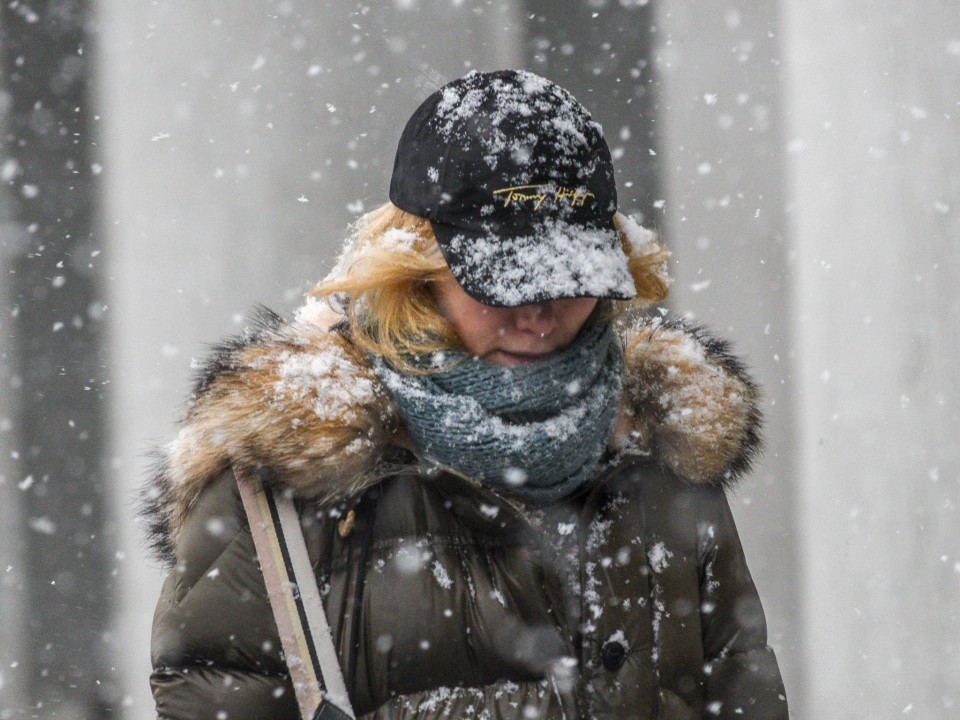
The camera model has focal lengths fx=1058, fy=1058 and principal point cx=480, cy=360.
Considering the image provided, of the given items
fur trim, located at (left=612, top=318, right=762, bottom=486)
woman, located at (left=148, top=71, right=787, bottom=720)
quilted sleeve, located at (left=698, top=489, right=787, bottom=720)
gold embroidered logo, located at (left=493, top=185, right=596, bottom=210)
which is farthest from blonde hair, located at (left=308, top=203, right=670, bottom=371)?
quilted sleeve, located at (left=698, top=489, right=787, bottom=720)

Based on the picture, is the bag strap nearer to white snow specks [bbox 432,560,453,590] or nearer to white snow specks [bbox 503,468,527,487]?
white snow specks [bbox 432,560,453,590]

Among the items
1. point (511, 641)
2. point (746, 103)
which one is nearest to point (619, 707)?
point (511, 641)

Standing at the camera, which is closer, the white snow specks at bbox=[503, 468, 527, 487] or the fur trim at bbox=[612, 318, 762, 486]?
the white snow specks at bbox=[503, 468, 527, 487]

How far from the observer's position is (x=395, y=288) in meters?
1.48

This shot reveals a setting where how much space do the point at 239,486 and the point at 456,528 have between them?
0.30 meters

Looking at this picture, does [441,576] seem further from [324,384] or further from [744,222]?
[744,222]

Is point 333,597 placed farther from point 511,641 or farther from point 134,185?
point 134,185

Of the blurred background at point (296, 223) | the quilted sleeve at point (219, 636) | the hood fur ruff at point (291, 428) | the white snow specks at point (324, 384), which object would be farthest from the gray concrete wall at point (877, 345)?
the quilted sleeve at point (219, 636)

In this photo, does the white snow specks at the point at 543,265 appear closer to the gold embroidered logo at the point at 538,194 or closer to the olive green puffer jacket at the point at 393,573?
the gold embroidered logo at the point at 538,194

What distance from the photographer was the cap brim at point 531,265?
139 centimetres

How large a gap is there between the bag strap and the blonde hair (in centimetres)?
29

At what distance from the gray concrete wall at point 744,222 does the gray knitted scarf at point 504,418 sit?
2159 millimetres

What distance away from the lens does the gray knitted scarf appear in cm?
144

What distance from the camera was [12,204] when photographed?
3.68 m
